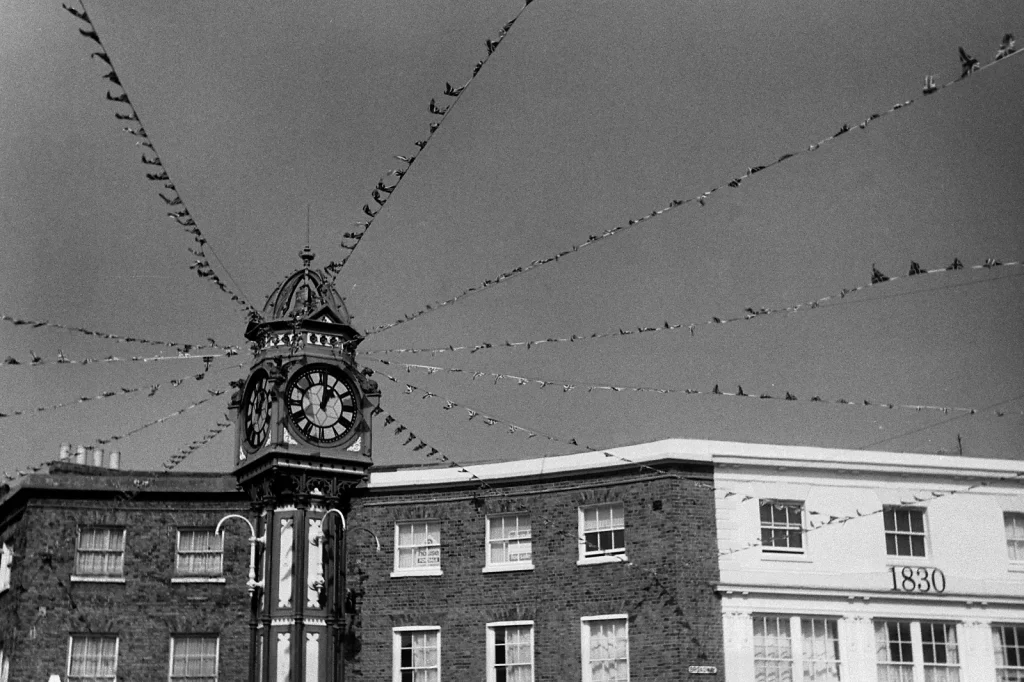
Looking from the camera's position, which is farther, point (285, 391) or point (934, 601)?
point (934, 601)

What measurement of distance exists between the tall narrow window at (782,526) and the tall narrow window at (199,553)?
1081cm

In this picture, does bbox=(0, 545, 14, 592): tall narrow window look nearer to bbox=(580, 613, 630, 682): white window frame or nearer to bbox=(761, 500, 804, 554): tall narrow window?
bbox=(580, 613, 630, 682): white window frame

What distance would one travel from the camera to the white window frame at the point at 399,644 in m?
28.8

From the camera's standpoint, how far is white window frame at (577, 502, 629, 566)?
28.0m

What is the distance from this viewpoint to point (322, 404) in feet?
70.5

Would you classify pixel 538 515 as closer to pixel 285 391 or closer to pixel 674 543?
pixel 674 543

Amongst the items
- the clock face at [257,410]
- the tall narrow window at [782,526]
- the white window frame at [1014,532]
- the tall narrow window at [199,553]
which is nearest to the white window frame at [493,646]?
the tall narrow window at [782,526]

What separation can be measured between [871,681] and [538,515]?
6.78 metres

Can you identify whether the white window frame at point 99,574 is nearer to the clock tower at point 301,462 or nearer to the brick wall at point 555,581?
the brick wall at point 555,581

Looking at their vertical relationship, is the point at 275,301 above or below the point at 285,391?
above

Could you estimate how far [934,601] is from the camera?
28.1 metres

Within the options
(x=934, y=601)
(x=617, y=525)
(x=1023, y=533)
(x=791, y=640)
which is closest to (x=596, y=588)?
(x=617, y=525)

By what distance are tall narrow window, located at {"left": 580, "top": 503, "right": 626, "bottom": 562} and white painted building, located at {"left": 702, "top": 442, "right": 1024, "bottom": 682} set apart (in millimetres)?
1858

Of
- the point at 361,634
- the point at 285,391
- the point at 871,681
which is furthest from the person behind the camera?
the point at 361,634
